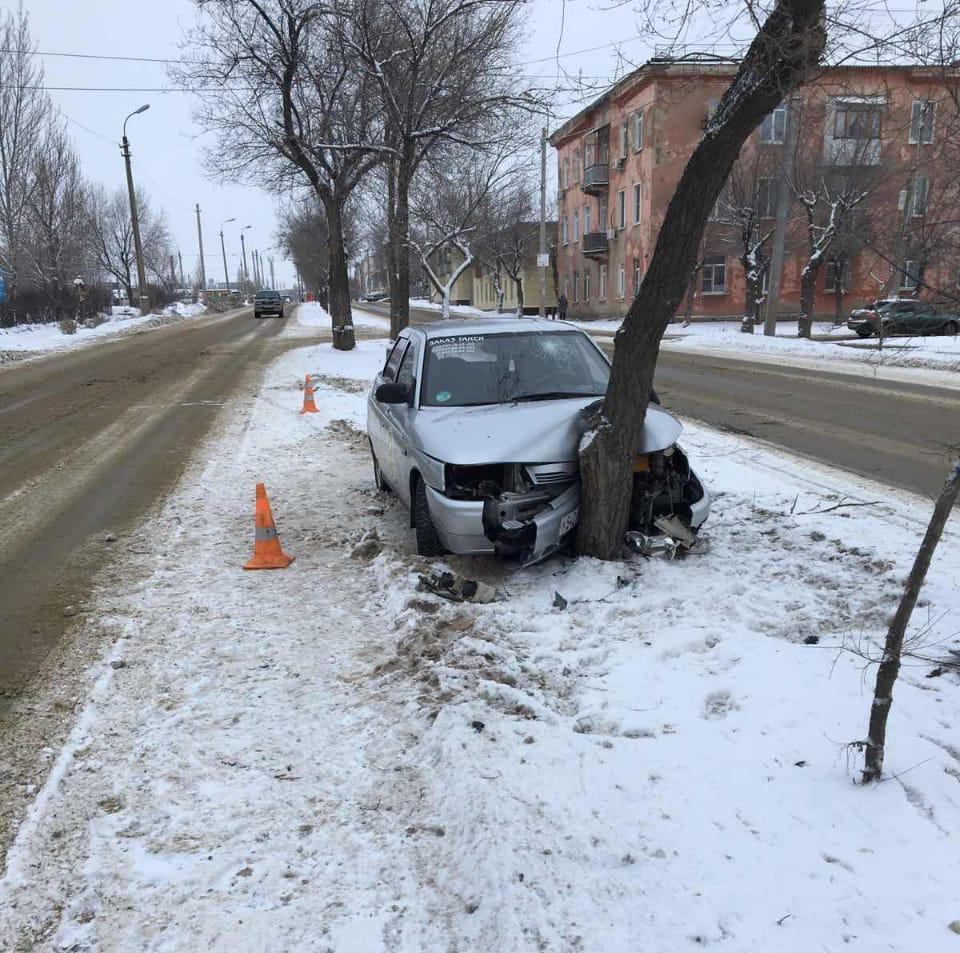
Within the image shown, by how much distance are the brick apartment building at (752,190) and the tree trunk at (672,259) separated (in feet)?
2.11

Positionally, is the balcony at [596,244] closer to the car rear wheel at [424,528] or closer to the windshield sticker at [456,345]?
the windshield sticker at [456,345]

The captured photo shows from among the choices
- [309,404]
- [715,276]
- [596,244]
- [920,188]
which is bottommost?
[309,404]

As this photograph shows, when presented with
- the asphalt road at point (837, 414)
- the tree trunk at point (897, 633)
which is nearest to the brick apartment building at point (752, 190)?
the tree trunk at point (897, 633)

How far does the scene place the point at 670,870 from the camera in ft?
7.96

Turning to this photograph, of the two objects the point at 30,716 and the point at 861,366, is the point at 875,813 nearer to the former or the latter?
the point at 30,716

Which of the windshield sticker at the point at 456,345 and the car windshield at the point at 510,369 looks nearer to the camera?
the car windshield at the point at 510,369

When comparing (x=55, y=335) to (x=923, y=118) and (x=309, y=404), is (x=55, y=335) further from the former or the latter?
(x=923, y=118)

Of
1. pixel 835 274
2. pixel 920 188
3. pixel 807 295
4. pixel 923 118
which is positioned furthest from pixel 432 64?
pixel 835 274

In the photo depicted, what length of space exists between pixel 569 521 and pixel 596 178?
44.8 meters

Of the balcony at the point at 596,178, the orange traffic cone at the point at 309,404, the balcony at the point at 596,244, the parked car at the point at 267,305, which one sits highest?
the balcony at the point at 596,178

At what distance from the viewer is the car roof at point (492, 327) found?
6.31m

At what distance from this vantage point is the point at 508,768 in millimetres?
2982

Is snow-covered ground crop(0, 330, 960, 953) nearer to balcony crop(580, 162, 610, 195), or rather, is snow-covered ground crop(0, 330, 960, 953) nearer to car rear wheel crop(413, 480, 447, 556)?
car rear wheel crop(413, 480, 447, 556)

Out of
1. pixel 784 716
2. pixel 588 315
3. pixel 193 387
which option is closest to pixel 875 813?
pixel 784 716
